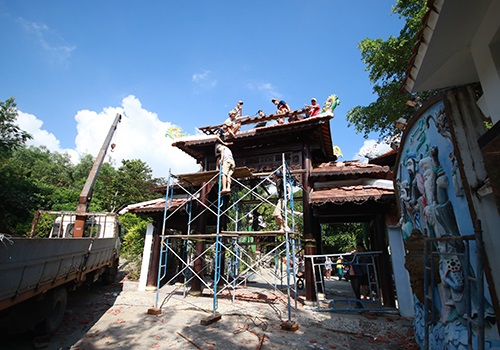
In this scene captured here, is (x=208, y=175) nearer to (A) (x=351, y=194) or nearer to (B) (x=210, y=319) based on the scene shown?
(B) (x=210, y=319)

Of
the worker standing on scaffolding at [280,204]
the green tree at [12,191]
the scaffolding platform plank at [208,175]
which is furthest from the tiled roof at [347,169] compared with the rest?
the green tree at [12,191]

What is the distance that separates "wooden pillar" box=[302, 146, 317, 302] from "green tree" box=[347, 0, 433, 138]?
4921 mm

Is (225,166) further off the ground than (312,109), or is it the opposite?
(312,109)

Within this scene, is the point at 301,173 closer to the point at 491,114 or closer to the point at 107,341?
the point at 491,114

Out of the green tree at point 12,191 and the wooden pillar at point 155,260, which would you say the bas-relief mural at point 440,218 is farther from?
the green tree at point 12,191

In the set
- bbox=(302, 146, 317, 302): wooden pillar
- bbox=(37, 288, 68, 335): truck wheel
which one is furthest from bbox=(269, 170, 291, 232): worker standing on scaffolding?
bbox=(37, 288, 68, 335): truck wheel

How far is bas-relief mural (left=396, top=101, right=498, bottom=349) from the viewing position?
281 cm

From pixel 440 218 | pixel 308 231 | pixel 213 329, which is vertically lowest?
pixel 213 329

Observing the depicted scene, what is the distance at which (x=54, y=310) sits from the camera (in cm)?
493

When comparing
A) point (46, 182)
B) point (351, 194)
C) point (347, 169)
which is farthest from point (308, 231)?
point (46, 182)

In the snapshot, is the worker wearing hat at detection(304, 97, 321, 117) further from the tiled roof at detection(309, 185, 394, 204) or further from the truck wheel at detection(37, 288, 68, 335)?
the truck wheel at detection(37, 288, 68, 335)

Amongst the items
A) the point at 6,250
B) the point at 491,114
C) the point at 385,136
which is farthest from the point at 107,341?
the point at 385,136

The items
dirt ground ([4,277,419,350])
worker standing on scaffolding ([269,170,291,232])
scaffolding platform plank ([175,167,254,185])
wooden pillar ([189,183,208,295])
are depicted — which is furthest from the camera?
wooden pillar ([189,183,208,295])

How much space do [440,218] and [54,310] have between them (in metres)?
7.13
